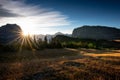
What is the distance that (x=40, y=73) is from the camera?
37.1 ft

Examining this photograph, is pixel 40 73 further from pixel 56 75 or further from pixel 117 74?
pixel 117 74

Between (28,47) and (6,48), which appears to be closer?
(6,48)

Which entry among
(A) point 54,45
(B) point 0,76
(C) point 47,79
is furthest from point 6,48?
(C) point 47,79

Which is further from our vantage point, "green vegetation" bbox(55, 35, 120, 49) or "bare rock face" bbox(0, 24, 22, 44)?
"bare rock face" bbox(0, 24, 22, 44)

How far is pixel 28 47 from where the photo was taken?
41.3 metres

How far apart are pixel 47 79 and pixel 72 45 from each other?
5474 centimetres

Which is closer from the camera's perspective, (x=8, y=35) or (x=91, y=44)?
(x=91, y=44)

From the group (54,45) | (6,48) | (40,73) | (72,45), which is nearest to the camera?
(40,73)

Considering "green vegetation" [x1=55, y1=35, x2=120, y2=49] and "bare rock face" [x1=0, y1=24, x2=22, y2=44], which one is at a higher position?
"bare rock face" [x1=0, y1=24, x2=22, y2=44]

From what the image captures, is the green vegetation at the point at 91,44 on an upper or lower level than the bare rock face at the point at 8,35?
lower

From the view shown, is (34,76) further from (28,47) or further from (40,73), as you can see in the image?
(28,47)

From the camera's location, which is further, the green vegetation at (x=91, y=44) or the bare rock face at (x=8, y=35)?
the bare rock face at (x=8, y=35)

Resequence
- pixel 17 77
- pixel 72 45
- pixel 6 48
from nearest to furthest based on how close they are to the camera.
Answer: pixel 17 77 → pixel 6 48 → pixel 72 45

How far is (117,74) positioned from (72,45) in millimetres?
53891
